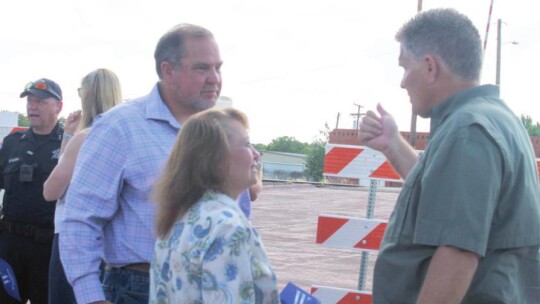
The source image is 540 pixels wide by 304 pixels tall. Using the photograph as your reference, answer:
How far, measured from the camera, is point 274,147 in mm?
141500

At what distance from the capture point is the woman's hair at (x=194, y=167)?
2.89 meters

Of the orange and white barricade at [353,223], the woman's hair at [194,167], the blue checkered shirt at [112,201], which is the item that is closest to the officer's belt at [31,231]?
the orange and white barricade at [353,223]

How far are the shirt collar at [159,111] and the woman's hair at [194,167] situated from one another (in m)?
0.69

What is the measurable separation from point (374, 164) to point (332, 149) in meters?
0.34

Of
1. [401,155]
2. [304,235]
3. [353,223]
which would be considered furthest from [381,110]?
[304,235]

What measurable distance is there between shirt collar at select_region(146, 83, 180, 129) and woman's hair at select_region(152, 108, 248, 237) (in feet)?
2.28

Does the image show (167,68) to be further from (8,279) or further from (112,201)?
(8,279)

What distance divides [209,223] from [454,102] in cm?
89

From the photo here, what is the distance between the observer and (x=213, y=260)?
2693 mm

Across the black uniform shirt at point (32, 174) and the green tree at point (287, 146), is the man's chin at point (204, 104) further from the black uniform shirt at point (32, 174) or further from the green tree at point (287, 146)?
the green tree at point (287, 146)

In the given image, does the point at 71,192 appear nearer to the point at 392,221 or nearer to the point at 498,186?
the point at 392,221

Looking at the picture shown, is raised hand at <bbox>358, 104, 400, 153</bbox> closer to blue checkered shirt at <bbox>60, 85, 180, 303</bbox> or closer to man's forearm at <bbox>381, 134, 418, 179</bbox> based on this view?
man's forearm at <bbox>381, 134, 418, 179</bbox>

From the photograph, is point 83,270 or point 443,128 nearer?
point 443,128

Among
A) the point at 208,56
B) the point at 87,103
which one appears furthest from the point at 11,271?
the point at 208,56
